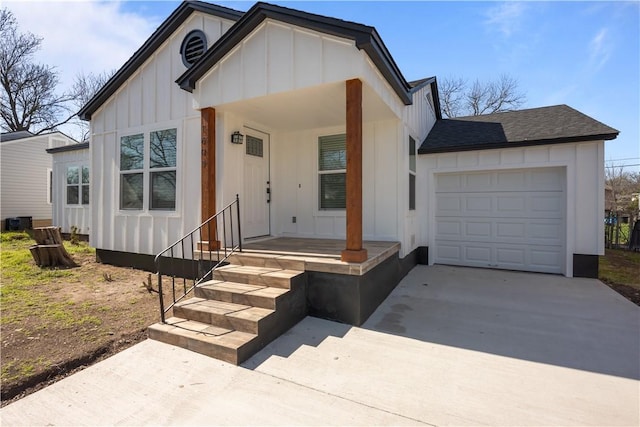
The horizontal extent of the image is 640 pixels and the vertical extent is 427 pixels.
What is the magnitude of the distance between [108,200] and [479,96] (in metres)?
23.3

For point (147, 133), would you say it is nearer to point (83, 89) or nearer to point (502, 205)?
point (502, 205)

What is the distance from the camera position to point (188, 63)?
5918mm

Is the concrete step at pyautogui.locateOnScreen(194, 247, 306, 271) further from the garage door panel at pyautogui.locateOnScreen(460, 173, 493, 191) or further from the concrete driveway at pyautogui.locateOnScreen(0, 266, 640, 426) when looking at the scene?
the garage door panel at pyautogui.locateOnScreen(460, 173, 493, 191)

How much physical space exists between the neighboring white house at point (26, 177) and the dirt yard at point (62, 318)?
33.9 ft

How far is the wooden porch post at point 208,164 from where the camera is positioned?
496cm

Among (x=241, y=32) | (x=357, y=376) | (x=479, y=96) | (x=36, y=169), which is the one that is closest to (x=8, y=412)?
(x=357, y=376)

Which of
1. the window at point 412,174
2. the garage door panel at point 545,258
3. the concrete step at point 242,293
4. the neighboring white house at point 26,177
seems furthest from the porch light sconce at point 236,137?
the neighboring white house at point 26,177

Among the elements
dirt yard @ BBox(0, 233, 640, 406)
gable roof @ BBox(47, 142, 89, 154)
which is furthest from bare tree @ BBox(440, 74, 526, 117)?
gable roof @ BBox(47, 142, 89, 154)

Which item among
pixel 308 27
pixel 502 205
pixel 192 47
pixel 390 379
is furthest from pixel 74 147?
pixel 502 205

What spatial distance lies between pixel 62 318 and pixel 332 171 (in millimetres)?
4701

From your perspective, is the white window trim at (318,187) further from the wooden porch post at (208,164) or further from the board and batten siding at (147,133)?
the board and batten siding at (147,133)

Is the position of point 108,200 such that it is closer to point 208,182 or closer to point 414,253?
point 208,182

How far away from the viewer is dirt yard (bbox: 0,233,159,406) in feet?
9.02

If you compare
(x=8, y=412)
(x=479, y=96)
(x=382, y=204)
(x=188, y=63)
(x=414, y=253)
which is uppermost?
(x=479, y=96)
